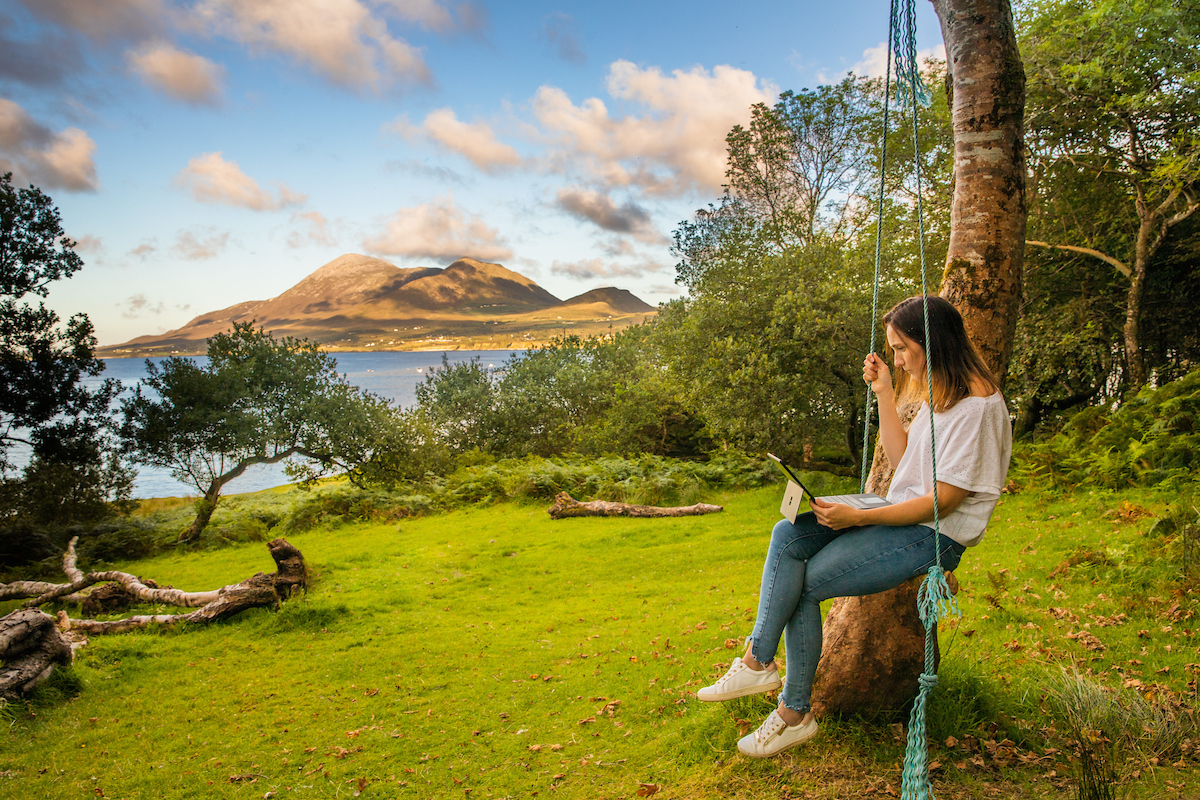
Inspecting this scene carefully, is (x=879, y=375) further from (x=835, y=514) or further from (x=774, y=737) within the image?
(x=774, y=737)

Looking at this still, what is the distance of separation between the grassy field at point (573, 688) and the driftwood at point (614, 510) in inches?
142

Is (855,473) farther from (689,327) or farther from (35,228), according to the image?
(35,228)

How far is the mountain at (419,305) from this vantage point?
13288cm

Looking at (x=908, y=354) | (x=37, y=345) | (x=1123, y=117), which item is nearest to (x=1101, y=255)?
(x=1123, y=117)

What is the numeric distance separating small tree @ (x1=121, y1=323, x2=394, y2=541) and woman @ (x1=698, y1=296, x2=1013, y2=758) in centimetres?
1550

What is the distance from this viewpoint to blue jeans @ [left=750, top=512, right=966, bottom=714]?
2820 mm

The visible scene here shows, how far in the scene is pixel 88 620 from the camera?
7.27m

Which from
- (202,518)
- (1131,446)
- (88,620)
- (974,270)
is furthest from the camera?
(202,518)

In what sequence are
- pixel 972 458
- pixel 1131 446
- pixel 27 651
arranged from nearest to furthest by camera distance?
pixel 972 458
pixel 27 651
pixel 1131 446

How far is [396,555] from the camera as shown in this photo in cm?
1023

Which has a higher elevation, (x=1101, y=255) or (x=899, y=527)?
(x=1101, y=255)

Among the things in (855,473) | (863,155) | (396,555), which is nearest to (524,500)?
(396,555)

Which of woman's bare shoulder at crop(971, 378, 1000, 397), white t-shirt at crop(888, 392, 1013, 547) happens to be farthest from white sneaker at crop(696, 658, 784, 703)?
woman's bare shoulder at crop(971, 378, 1000, 397)

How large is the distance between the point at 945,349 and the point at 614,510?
400 inches
